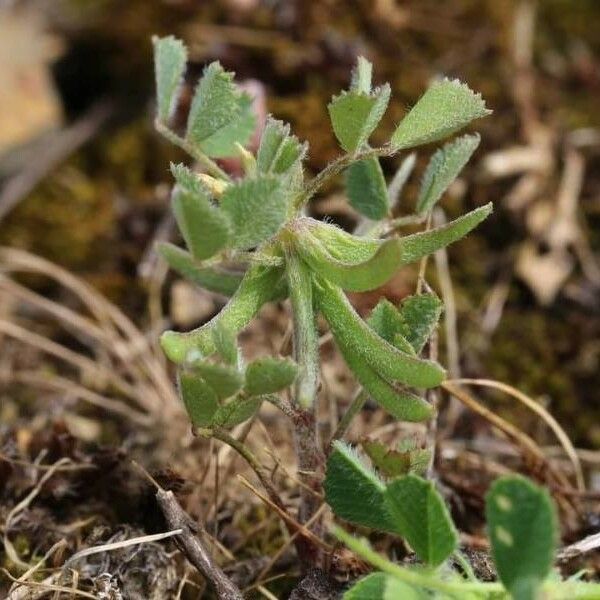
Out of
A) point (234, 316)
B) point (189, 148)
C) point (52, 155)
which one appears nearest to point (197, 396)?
point (234, 316)

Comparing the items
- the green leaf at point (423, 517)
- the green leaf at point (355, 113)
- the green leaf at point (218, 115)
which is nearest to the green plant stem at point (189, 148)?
the green leaf at point (218, 115)

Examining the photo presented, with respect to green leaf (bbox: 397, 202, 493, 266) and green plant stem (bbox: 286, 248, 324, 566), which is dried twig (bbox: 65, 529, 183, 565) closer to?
green plant stem (bbox: 286, 248, 324, 566)

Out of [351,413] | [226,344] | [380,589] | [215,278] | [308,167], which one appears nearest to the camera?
[380,589]

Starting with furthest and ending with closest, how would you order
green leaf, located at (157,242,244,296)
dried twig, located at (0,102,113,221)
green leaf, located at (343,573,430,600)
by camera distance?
dried twig, located at (0,102,113,221), green leaf, located at (157,242,244,296), green leaf, located at (343,573,430,600)

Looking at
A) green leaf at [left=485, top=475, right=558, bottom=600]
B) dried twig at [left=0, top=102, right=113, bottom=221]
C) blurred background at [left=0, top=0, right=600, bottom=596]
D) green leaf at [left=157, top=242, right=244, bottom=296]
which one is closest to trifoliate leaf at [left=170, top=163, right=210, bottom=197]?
green leaf at [left=157, top=242, right=244, bottom=296]

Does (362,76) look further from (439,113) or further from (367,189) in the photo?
(367,189)
